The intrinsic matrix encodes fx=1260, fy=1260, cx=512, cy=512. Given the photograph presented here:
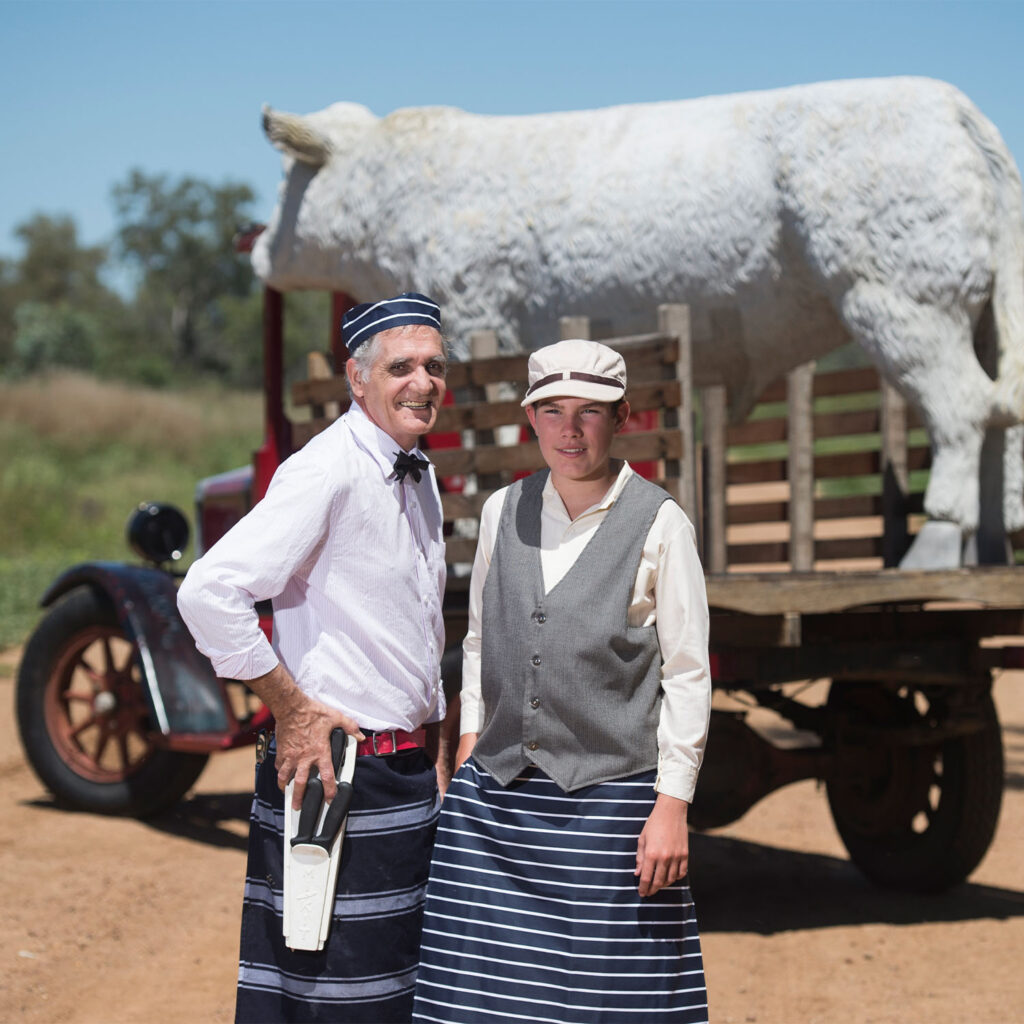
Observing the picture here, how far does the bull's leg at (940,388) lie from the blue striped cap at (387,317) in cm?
236

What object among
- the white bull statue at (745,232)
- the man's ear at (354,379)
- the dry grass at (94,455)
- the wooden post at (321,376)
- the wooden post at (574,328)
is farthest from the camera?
the dry grass at (94,455)

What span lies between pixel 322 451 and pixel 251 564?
26cm

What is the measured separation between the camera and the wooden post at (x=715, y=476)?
5.77 m

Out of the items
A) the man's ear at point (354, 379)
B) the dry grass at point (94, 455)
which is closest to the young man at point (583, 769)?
the man's ear at point (354, 379)

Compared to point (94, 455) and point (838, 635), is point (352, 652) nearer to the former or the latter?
point (838, 635)

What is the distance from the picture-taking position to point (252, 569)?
85.7 inches

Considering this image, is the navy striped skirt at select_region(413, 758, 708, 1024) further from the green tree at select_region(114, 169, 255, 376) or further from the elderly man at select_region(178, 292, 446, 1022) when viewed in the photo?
the green tree at select_region(114, 169, 255, 376)

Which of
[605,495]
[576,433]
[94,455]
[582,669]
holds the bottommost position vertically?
[582,669]

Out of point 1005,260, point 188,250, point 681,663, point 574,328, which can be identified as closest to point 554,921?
point 681,663

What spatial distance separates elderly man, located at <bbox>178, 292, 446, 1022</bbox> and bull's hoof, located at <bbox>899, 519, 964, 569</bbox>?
7.57 feet

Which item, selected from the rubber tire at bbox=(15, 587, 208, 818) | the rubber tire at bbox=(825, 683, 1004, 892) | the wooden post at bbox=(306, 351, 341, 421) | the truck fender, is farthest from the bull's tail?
the rubber tire at bbox=(15, 587, 208, 818)

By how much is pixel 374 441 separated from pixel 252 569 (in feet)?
1.17

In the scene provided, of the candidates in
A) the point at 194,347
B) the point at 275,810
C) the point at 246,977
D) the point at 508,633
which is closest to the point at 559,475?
the point at 508,633

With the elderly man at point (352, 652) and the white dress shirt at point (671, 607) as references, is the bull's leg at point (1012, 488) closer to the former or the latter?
the white dress shirt at point (671, 607)
